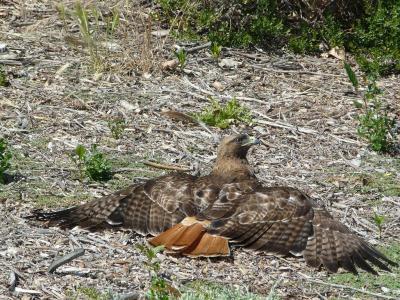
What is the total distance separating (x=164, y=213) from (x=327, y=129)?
2.90 meters

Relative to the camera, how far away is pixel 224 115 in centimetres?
953

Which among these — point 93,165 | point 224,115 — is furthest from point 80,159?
point 224,115

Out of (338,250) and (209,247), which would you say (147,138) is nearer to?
(209,247)

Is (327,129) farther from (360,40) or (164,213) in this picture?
(164,213)

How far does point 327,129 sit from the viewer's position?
9625mm

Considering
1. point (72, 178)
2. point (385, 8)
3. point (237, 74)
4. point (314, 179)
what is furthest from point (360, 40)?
point (72, 178)

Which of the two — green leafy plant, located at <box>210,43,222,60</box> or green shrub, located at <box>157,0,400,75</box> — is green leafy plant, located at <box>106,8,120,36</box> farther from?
green leafy plant, located at <box>210,43,222,60</box>

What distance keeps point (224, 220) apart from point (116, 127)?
2247mm

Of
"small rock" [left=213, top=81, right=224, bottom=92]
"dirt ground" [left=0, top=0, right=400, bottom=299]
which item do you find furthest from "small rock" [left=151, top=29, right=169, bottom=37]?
"small rock" [left=213, top=81, right=224, bottom=92]

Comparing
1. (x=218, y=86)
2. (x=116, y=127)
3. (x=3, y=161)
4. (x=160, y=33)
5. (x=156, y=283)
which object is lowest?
(x=218, y=86)

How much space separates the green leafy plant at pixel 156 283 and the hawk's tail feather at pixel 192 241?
0.18m

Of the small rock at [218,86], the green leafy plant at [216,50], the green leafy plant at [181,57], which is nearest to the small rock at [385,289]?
the small rock at [218,86]

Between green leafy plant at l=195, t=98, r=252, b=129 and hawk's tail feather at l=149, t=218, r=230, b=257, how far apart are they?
260cm

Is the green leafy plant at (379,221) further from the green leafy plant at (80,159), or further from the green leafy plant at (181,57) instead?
the green leafy plant at (181,57)
